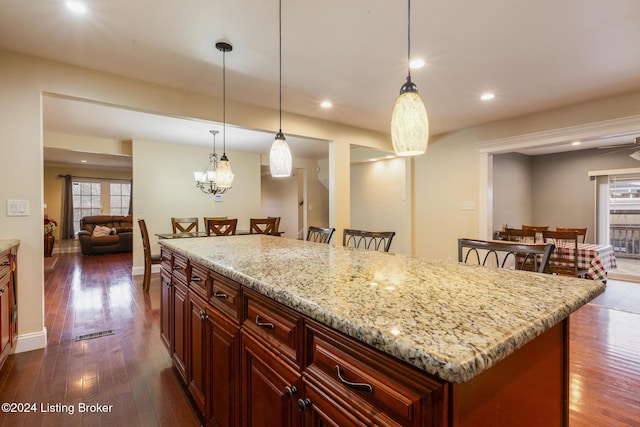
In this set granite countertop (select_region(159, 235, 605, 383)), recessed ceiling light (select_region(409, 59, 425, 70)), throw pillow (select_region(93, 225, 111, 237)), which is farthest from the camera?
throw pillow (select_region(93, 225, 111, 237))

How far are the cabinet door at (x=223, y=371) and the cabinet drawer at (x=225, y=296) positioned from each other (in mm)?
35

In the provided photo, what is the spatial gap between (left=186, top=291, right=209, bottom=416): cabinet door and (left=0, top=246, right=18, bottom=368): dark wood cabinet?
4.34 feet

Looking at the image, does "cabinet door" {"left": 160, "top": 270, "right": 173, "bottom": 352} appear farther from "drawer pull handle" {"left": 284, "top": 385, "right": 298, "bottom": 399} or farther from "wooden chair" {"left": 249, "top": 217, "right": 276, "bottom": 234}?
"wooden chair" {"left": 249, "top": 217, "right": 276, "bottom": 234}

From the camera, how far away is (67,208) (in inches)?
321

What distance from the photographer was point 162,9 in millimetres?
1891

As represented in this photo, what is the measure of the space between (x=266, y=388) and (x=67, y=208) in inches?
385

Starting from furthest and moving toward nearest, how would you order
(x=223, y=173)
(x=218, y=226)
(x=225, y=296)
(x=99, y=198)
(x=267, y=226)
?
(x=99, y=198), (x=267, y=226), (x=218, y=226), (x=223, y=173), (x=225, y=296)

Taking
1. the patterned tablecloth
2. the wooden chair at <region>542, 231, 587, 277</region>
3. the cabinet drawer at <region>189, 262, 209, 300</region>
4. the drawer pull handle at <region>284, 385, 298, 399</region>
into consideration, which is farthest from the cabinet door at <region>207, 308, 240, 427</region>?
the patterned tablecloth

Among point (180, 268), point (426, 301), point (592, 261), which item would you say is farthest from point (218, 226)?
point (592, 261)

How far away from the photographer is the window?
8.46 m

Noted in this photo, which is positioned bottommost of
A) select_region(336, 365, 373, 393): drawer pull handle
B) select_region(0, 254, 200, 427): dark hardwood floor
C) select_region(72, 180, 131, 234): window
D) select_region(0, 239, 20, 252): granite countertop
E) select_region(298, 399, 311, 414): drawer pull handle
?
select_region(0, 254, 200, 427): dark hardwood floor

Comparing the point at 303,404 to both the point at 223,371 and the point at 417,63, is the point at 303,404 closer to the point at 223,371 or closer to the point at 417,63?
the point at 223,371

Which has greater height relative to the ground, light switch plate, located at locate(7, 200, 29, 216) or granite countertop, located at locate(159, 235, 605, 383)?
light switch plate, located at locate(7, 200, 29, 216)

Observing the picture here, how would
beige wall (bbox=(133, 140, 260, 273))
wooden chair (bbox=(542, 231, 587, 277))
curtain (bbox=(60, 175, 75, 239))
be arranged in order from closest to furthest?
1. wooden chair (bbox=(542, 231, 587, 277))
2. beige wall (bbox=(133, 140, 260, 273))
3. curtain (bbox=(60, 175, 75, 239))
